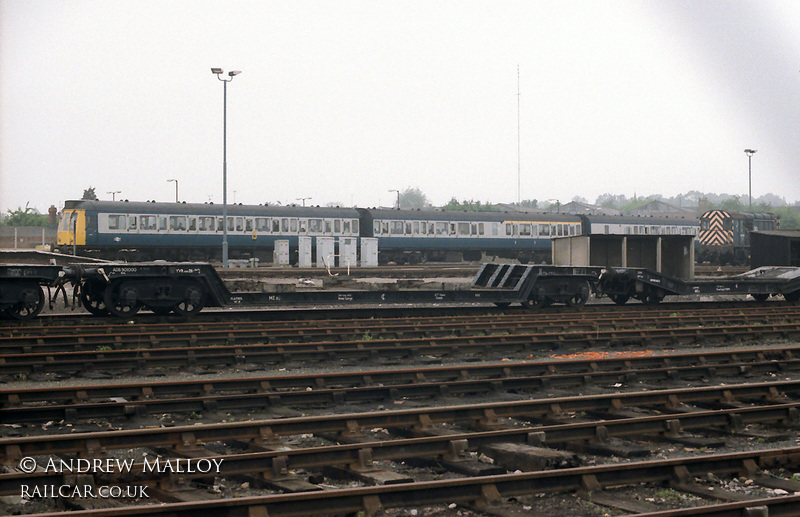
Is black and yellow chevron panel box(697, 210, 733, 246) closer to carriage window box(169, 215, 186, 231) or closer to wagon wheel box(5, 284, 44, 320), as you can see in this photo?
carriage window box(169, 215, 186, 231)

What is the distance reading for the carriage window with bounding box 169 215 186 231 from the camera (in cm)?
4516

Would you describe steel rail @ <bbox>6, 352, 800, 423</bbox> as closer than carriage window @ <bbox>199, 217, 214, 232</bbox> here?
Yes

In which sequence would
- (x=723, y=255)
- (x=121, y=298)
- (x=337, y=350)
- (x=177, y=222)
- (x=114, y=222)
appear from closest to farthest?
(x=337, y=350), (x=121, y=298), (x=114, y=222), (x=177, y=222), (x=723, y=255)

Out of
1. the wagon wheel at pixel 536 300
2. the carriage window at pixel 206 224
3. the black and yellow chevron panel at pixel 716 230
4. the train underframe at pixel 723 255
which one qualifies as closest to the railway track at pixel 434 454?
the wagon wheel at pixel 536 300

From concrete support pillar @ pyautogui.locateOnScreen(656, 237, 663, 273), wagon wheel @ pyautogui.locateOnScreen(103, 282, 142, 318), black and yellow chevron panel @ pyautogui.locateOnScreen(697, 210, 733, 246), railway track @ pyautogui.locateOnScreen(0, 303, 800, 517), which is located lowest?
railway track @ pyautogui.locateOnScreen(0, 303, 800, 517)

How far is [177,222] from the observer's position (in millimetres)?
45406

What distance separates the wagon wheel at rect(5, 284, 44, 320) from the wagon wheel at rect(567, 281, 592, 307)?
572 inches

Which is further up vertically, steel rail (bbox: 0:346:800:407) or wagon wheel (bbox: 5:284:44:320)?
wagon wheel (bbox: 5:284:44:320)

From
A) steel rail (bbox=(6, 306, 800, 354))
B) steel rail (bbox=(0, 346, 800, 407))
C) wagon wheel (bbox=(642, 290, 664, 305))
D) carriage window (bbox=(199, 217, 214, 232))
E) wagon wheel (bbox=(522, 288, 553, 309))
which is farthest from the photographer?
carriage window (bbox=(199, 217, 214, 232))

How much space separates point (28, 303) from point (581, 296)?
1504 centimetres

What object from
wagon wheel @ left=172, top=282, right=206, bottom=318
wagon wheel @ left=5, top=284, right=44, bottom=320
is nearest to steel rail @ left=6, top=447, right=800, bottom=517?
wagon wheel @ left=172, top=282, right=206, bottom=318

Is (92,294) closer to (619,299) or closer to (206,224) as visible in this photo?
(619,299)

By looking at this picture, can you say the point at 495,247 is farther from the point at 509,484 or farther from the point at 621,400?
the point at 509,484

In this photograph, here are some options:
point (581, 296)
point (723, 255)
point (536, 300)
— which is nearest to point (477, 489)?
point (536, 300)
